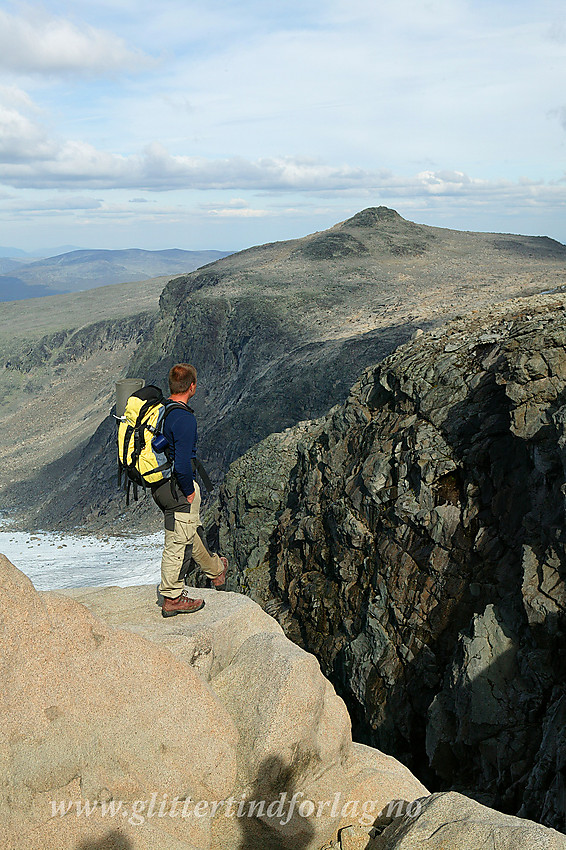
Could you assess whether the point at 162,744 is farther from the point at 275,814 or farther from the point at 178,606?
the point at 178,606

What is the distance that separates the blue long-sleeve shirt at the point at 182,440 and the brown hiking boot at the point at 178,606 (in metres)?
1.82

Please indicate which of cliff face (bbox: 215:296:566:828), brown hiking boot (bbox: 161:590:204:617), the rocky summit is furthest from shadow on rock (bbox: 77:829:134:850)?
the rocky summit

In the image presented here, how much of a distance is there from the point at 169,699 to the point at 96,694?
85 centimetres

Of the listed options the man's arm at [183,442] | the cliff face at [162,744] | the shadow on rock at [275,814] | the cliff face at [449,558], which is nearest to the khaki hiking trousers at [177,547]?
the man's arm at [183,442]

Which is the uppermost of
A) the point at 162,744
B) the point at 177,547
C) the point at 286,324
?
the point at 286,324

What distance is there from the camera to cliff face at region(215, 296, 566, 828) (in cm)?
1016

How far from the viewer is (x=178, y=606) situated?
9.20 metres

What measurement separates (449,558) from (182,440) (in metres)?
7.52

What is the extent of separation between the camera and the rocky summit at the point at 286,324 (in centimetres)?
3981

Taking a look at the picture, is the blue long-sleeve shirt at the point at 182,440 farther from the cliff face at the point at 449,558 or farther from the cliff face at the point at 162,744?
the cliff face at the point at 449,558

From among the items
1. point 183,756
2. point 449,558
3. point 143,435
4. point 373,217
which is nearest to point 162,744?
point 183,756

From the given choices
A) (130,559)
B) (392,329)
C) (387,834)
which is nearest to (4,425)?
(130,559)

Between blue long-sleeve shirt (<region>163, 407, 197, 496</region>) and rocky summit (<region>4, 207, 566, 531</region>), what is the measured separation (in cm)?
2419

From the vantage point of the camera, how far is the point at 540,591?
10.2 m
